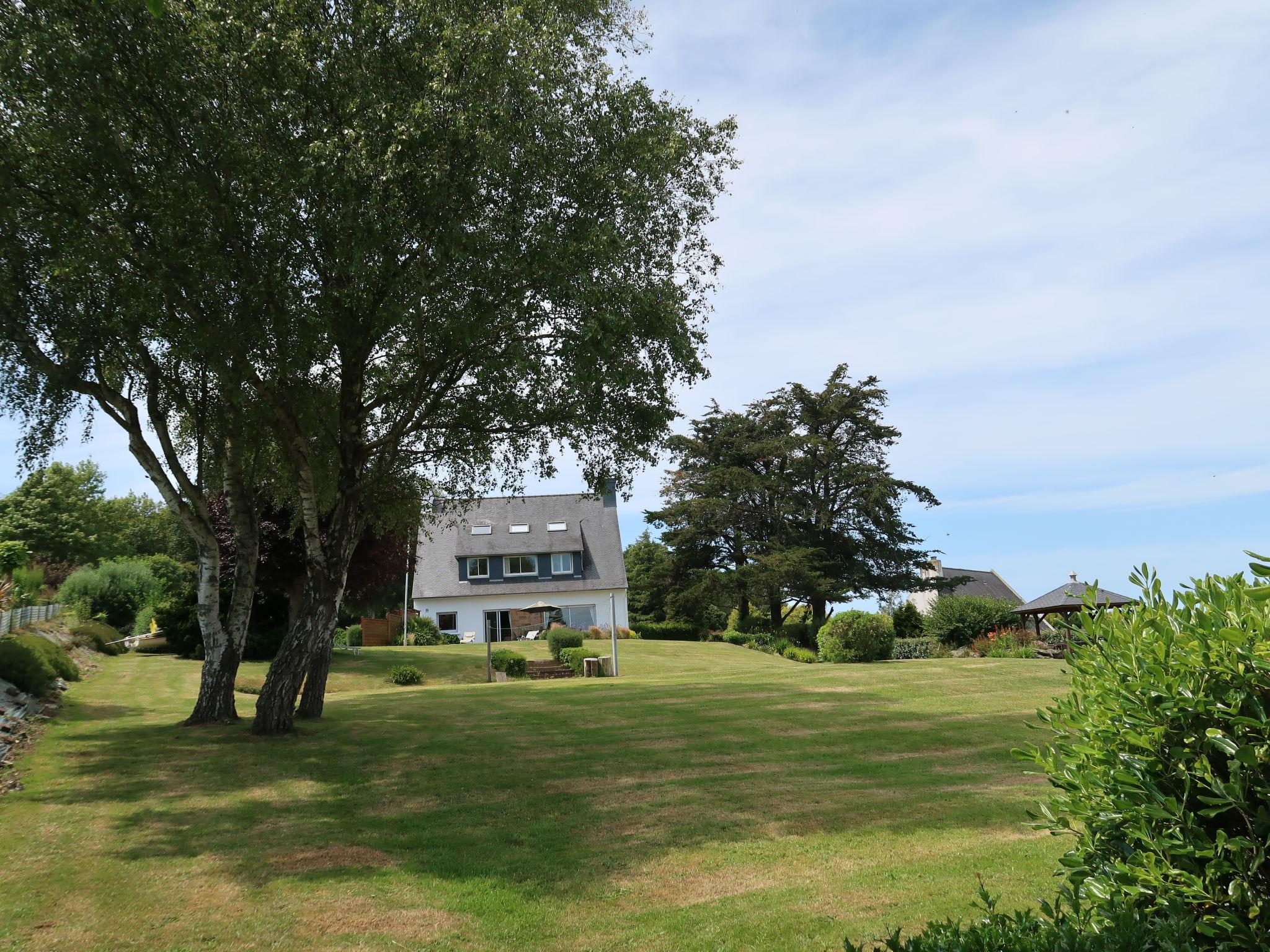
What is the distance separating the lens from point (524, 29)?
12.8 meters

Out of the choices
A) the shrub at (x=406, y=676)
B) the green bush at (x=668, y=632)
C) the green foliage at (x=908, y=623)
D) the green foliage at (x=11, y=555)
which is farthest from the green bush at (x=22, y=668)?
the green bush at (x=668, y=632)

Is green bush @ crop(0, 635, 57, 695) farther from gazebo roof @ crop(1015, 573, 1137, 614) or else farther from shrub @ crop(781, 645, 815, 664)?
gazebo roof @ crop(1015, 573, 1137, 614)

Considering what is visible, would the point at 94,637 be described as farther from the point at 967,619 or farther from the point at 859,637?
the point at 967,619

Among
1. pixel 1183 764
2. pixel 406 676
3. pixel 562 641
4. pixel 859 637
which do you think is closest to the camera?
pixel 1183 764

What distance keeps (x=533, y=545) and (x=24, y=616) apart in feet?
96.6

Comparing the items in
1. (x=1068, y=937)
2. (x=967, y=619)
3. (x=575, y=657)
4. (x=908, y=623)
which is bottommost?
(x=575, y=657)

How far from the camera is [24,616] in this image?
1008 inches

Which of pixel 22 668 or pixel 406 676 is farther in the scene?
pixel 406 676

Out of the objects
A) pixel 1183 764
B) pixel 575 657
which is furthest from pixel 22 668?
pixel 1183 764

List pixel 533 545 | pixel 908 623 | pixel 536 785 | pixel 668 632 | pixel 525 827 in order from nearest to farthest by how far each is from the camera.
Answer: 1. pixel 525 827
2. pixel 536 785
3. pixel 908 623
4. pixel 668 632
5. pixel 533 545

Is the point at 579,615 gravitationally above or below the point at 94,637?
below

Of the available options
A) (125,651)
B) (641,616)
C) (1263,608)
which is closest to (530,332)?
(1263,608)

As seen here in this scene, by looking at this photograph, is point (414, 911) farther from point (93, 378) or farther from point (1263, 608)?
point (93, 378)

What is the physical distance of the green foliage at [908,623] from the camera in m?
39.5
